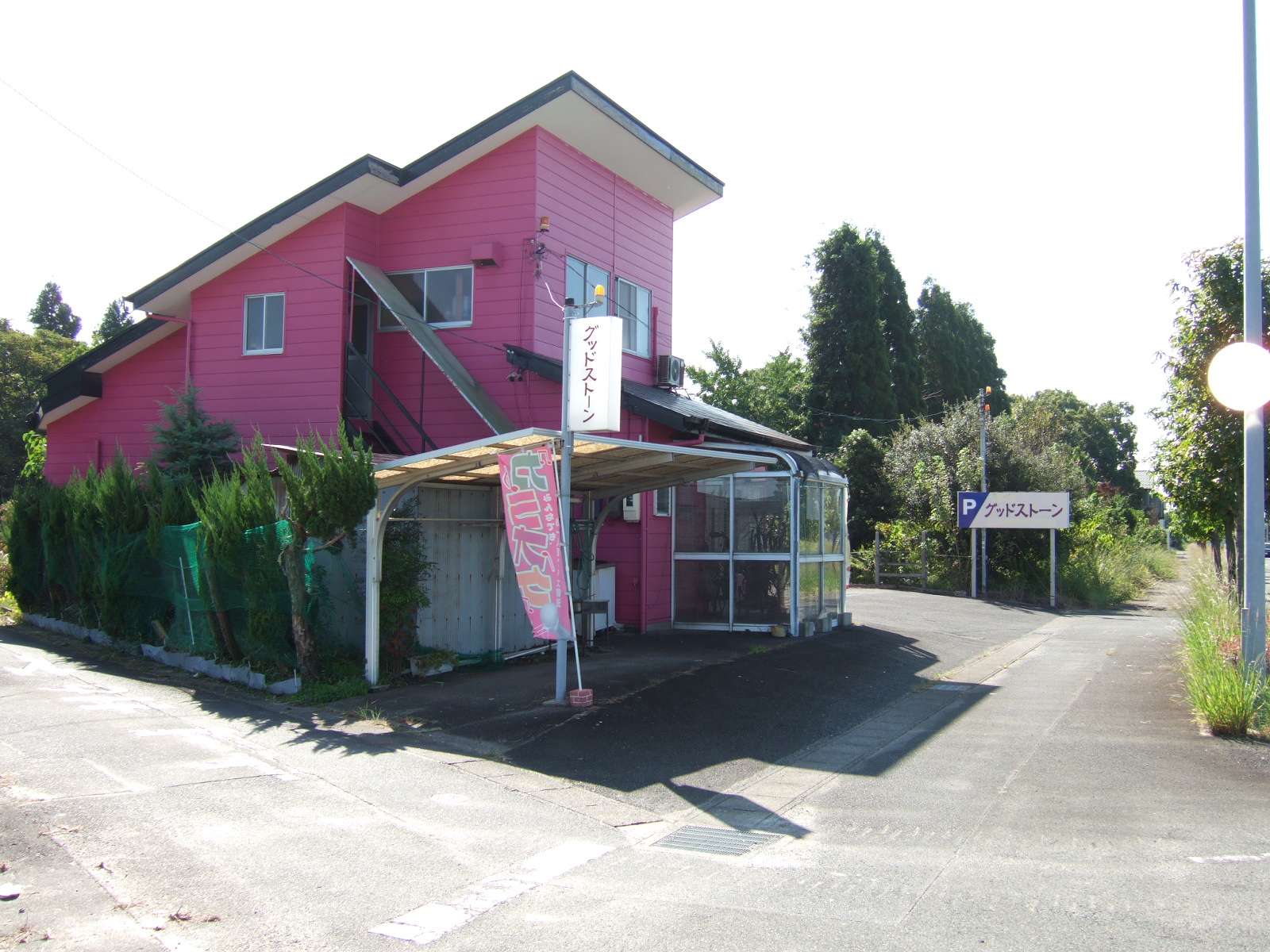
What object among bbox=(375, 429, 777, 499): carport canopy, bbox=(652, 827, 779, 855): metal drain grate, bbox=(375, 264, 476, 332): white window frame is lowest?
bbox=(652, 827, 779, 855): metal drain grate

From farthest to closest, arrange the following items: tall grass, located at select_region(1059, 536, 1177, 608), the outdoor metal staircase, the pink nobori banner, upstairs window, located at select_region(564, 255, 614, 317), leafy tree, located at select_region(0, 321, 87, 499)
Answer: leafy tree, located at select_region(0, 321, 87, 499) → tall grass, located at select_region(1059, 536, 1177, 608) → upstairs window, located at select_region(564, 255, 614, 317) → the outdoor metal staircase → the pink nobori banner

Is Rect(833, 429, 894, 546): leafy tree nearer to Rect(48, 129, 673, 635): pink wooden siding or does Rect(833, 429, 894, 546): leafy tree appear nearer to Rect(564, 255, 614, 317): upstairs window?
Rect(48, 129, 673, 635): pink wooden siding

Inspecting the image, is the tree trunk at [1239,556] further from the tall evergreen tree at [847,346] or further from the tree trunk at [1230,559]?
the tall evergreen tree at [847,346]

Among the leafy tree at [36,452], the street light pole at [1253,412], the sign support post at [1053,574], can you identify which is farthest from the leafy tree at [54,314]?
the street light pole at [1253,412]

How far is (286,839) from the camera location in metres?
5.65

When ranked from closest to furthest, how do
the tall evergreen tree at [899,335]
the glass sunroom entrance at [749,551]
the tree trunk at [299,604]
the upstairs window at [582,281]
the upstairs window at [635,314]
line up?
the tree trunk at [299,604] → the glass sunroom entrance at [749,551] → the upstairs window at [582,281] → the upstairs window at [635,314] → the tall evergreen tree at [899,335]

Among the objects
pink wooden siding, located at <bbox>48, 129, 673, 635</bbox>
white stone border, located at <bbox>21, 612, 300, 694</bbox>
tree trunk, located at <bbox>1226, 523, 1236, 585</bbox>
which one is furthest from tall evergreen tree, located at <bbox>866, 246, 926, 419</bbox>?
white stone border, located at <bbox>21, 612, 300, 694</bbox>

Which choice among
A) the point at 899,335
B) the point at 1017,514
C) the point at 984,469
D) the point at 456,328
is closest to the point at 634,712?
the point at 456,328

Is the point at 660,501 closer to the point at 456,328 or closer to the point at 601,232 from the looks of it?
the point at 456,328

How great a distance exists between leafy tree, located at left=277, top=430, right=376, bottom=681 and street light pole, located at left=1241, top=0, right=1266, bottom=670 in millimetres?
8533

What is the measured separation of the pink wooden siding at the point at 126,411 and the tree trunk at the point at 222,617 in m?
6.97

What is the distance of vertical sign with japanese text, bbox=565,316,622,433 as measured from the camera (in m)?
9.02

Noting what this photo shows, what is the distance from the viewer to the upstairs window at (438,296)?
14.8 meters

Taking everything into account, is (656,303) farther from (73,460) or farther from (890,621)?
(73,460)
